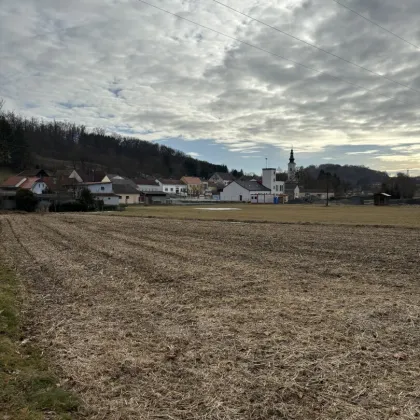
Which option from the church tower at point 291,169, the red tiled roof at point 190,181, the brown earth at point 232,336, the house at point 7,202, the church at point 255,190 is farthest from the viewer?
the church tower at point 291,169

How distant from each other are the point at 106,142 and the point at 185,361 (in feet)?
591

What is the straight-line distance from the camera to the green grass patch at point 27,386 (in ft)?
12.5

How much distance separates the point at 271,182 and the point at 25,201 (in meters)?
88.2

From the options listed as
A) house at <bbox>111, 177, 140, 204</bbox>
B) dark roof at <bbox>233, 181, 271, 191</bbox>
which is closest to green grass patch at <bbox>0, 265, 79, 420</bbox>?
house at <bbox>111, 177, 140, 204</bbox>

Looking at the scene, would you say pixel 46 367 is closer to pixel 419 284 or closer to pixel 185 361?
pixel 185 361

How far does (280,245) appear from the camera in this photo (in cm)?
1798

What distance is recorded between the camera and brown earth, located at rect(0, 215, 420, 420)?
13.4 feet

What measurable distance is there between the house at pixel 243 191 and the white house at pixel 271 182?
3.16 metres

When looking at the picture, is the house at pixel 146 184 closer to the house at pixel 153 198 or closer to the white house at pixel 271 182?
the house at pixel 153 198

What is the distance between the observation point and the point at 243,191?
126938mm

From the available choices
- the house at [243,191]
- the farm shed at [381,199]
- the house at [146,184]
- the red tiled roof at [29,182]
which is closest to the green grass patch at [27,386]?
the red tiled roof at [29,182]

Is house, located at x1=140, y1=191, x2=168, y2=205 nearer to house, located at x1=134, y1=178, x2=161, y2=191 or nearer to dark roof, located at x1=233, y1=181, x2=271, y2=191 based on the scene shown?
dark roof, located at x1=233, y1=181, x2=271, y2=191

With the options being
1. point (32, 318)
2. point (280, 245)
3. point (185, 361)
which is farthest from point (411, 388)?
point (280, 245)

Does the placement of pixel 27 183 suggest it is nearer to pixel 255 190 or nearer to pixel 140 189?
pixel 140 189
